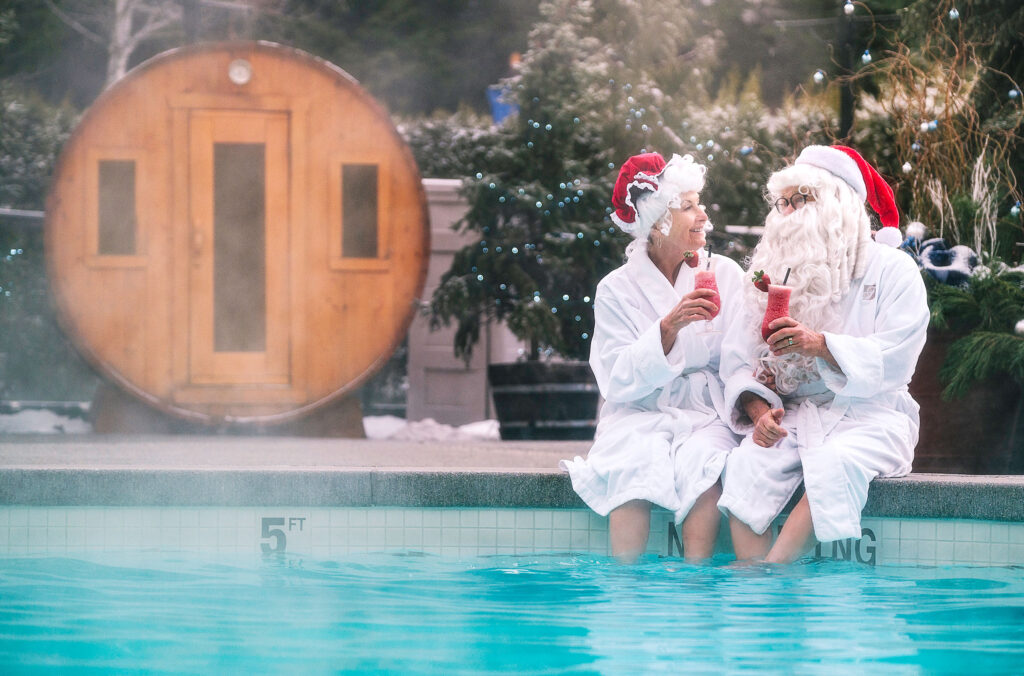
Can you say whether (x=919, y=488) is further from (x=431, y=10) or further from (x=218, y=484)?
(x=431, y=10)

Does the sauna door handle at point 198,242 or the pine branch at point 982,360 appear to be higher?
the sauna door handle at point 198,242

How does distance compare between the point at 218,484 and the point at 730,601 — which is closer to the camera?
the point at 730,601

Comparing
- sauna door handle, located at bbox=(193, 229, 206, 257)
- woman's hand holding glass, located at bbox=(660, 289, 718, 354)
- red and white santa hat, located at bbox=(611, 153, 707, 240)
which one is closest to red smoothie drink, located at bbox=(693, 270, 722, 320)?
woman's hand holding glass, located at bbox=(660, 289, 718, 354)

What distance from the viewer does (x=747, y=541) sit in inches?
127

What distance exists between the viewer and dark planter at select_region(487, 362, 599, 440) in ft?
21.1

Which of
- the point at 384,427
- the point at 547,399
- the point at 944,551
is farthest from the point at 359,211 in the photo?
the point at 944,551

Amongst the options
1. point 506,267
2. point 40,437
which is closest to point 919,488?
point 506,267

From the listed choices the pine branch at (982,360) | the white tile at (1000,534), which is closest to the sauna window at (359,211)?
the pine branch at (982,360)

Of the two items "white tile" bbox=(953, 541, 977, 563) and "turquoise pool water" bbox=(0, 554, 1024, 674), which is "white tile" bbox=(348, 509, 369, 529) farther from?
"white tile" bbox=(953, 541, 977, 563)

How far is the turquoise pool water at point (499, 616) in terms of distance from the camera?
2404 millimetres

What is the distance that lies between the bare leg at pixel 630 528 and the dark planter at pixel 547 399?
3.04 metres

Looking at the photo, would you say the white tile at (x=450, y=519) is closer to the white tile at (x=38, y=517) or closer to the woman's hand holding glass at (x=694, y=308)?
the woman's hand holding glass at (x=694, y=308)

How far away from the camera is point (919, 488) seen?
3.35m

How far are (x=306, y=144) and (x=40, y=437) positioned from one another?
1.79 meters
